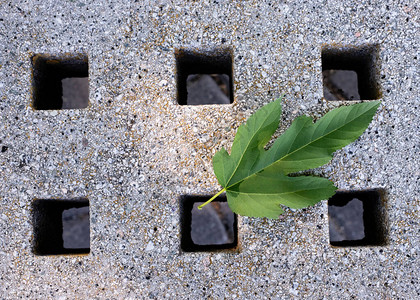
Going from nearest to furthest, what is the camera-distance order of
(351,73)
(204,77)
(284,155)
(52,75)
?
(284,155), (52,75), (351,73), (204,77)

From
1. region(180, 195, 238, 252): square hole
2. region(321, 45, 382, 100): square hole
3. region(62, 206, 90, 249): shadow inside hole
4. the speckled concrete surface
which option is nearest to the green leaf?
the speckled concrete surface

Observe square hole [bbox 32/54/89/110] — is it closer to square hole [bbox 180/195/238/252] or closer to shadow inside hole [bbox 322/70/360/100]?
square hole [bbox 180/195/238/252]

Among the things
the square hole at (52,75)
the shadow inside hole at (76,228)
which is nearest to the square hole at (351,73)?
the square hole at (52,75)

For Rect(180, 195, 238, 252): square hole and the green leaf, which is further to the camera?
Rect(180, 195, 238, 252): square hole

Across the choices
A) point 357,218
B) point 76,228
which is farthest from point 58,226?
point 357,218

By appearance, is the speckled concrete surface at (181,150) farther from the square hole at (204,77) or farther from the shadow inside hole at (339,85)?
the shadow inside hole at (339,85)

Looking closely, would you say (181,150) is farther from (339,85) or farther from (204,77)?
Result: (339,85)
